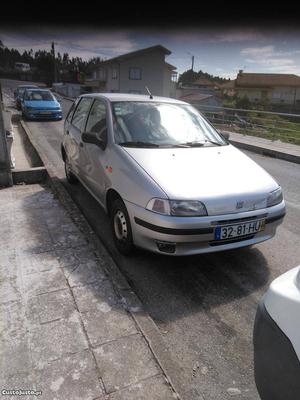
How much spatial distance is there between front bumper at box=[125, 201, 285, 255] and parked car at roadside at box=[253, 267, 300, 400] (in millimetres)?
1317

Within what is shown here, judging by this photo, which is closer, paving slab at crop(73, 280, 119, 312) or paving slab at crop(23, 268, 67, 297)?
paving slab at crop(73, 280, 119, 312)

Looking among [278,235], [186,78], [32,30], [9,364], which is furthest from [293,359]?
[186,78]

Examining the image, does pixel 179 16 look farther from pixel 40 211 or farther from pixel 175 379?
pixel 40 211

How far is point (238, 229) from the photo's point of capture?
9.93 feet

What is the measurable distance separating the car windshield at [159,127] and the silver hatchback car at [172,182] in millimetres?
12

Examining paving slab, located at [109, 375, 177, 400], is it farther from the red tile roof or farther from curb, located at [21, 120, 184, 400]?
the red tile roof

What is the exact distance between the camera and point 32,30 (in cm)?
242

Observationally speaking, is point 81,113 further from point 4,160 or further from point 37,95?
point 37,95

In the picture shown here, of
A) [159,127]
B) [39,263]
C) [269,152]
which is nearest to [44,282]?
[39,263]

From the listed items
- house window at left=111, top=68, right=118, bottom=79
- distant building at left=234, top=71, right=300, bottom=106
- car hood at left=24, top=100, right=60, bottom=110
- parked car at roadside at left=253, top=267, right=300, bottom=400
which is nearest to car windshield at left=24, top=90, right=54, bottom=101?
car hood at left=24, top=100, right=60, bottom=110

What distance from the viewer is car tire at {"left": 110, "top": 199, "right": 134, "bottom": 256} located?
3.30 metres

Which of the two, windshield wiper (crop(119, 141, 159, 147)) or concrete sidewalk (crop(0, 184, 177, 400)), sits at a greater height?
windshield wiper (crop(119, 141, 159, 147))

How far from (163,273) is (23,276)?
128 centimetres

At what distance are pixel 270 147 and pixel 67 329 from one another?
9.75 metres
